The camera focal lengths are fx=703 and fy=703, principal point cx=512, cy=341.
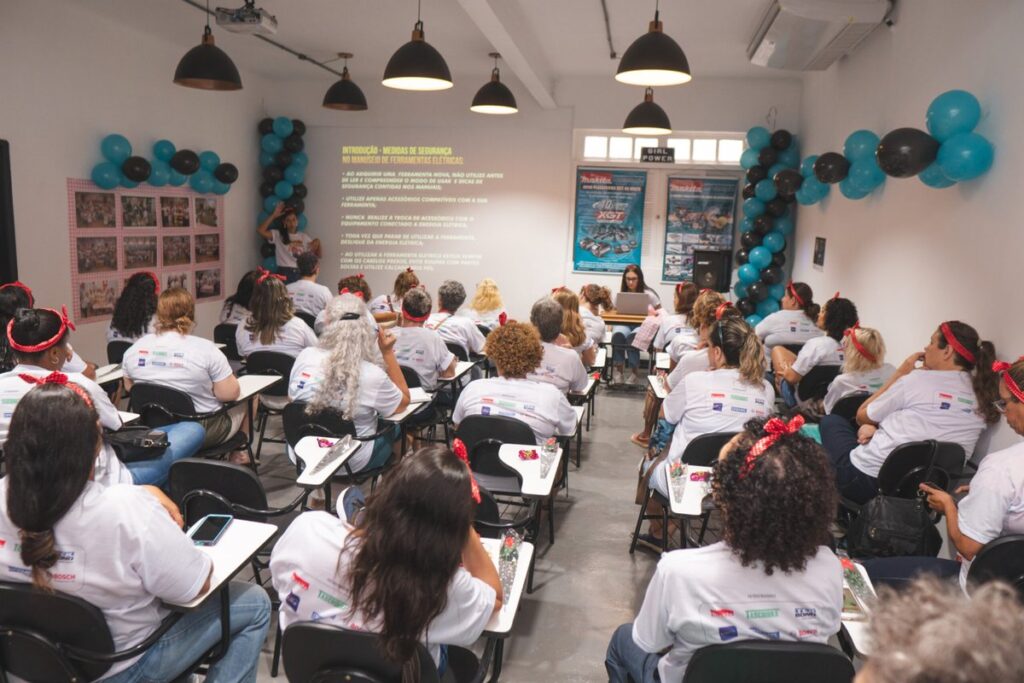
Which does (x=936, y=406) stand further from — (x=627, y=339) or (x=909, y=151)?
(x=627, y=339)

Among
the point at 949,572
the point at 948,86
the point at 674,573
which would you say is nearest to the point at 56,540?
the point at 674,573

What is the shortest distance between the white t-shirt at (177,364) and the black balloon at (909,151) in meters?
3.87

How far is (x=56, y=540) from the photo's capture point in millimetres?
1709

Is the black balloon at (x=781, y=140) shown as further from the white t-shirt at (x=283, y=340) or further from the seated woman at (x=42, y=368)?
the seated woman at (x=42, y=368)

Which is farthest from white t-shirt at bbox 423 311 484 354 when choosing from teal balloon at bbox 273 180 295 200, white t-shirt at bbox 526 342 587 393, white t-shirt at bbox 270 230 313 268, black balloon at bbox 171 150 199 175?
teal balloon at bbox 273 180 295 200

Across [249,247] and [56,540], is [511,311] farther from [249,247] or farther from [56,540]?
[56,540]

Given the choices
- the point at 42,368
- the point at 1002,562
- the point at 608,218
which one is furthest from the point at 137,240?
the point at 1002,562

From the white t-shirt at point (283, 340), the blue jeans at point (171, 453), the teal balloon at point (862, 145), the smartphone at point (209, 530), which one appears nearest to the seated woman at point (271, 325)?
the white t-shirt at point (283, 340)

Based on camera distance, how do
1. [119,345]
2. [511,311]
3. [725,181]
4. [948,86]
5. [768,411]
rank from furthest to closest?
[511,311] < [725,181] < [119,345] < [948,86] < [768,411]

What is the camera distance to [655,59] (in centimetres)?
376

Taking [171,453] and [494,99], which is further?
[494,99]

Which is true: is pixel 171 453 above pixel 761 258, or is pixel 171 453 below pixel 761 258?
below

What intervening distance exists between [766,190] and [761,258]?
2.51ft

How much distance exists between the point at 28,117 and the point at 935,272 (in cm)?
705
